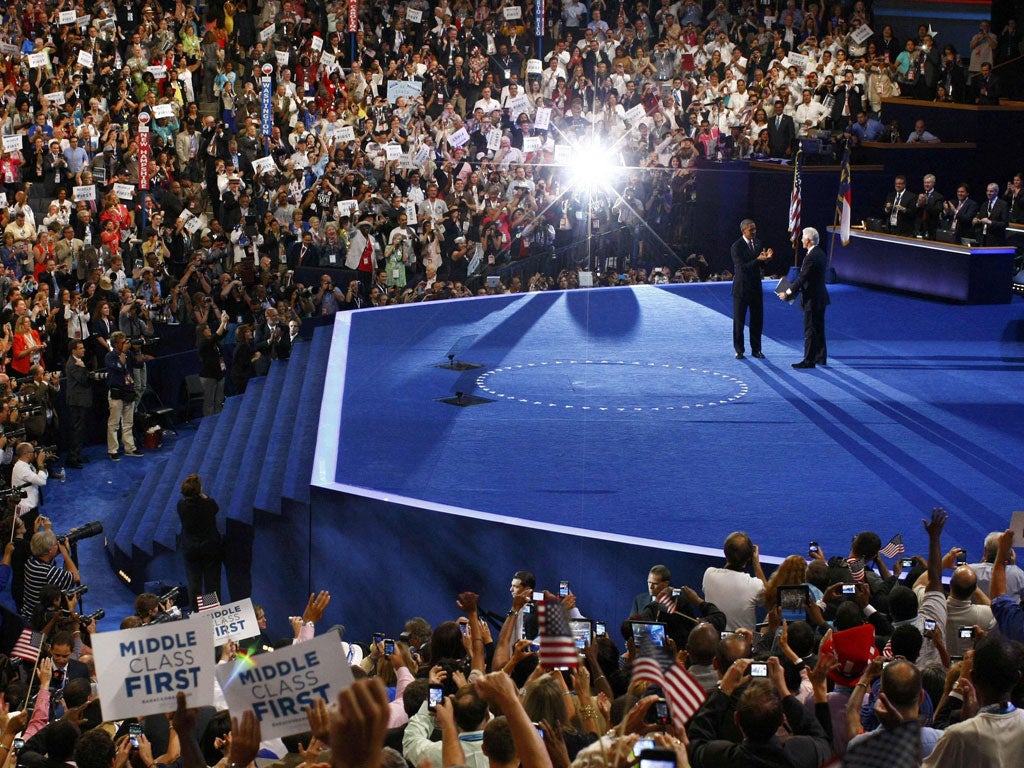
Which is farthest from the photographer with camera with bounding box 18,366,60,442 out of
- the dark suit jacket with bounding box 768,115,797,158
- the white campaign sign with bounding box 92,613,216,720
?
the dark suit jacket with bounding box 768,115,797,158

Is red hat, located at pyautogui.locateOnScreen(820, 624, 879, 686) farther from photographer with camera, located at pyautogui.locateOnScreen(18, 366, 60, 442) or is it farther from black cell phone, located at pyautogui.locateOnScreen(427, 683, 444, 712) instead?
photographer with camera, located at pyautogui.locateOnScreen(18, 366, 60, 442)

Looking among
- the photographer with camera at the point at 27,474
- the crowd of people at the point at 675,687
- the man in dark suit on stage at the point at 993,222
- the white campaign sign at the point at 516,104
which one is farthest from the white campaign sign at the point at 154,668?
the white campaign sign at the point at 516,104

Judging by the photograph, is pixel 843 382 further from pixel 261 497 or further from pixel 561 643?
pixel 561 643

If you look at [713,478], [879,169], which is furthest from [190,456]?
[879,169]

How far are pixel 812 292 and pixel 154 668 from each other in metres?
12.3

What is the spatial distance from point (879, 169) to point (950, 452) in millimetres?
14209

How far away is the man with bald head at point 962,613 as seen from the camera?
7.97 metres

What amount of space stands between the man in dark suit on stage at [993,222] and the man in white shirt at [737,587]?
1321 centimetres

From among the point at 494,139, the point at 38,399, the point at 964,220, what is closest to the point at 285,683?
the point at 38,399

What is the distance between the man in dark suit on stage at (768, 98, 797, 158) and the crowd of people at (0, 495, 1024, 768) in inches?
702

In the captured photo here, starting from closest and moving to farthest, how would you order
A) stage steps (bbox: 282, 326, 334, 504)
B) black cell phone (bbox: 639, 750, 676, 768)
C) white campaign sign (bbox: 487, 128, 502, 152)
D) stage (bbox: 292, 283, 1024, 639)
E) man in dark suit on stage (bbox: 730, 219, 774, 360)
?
black cell phone (bbox: 639, 750, 676, 768)
stage (bbox: 292, 283, 1024, 639)
stage steps (bbox: 282, 326, 334, 504)
man in dark suit on stage (bbox: 730, 219, 774, 360)
white campaign sign (bbox: 487, 128, 502, 152)

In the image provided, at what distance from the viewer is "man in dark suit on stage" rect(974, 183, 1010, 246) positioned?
20.9 metres

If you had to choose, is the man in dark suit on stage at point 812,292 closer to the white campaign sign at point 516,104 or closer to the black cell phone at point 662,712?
the black cell phone at point 662,712

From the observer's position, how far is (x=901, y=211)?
72.7ft
